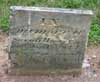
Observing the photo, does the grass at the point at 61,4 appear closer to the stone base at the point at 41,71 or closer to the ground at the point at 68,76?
the ground at the point at 68,76

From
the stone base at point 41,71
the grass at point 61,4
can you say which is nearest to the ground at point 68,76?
the stone base at point 41,71

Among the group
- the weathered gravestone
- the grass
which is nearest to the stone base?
the weathered gravestone

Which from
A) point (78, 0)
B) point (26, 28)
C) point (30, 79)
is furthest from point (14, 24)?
point (78, 0)

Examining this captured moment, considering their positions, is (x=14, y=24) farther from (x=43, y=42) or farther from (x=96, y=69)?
(x=96, y=69)

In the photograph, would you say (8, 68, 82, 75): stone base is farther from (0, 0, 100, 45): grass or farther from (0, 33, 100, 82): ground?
(0, 0, 100, 45): grass

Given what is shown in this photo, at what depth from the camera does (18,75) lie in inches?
183

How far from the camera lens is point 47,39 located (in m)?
4.52

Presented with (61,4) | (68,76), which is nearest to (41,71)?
(68,76)

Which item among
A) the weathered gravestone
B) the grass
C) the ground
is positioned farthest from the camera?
the grass

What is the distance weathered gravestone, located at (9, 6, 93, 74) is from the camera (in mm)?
4371

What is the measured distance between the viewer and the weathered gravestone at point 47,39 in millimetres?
4371

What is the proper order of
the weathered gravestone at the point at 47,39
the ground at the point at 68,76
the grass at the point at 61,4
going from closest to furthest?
the weathered gravestone at the point at 47,39
the ground at the point at 68,76
the grass at the point at 61,4

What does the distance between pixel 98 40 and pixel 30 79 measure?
168 cm

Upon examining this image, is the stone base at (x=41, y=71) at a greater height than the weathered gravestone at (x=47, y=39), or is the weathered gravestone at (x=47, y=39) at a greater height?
the weathered gravestone at (x=47, y=39)
